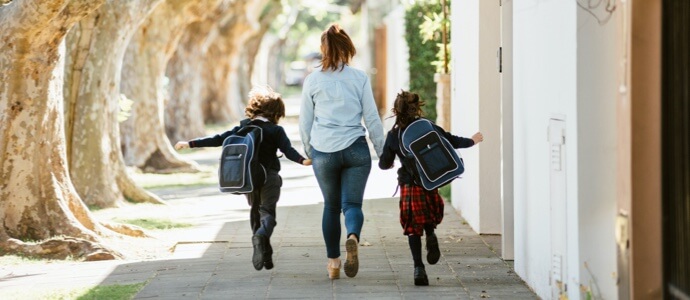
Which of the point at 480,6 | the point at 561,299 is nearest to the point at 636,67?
the point at 561,299

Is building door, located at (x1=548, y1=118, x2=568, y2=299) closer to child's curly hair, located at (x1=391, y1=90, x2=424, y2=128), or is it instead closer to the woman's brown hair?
child's curly hair, located at (x1=391, y1=90, x2=424, y2=128)

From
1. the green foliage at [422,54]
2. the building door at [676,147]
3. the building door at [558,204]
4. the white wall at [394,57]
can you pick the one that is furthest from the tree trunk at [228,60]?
the building door at [676,147]

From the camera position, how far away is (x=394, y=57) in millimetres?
31047

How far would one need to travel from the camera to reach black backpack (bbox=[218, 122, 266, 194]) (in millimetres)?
8656

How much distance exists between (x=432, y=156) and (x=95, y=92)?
7.34m

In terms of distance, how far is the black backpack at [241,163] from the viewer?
28.4 ft

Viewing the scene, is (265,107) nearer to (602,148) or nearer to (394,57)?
(602,148)

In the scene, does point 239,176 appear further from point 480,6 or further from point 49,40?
point 480,6

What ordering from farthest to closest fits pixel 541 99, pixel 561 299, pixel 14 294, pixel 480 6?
pixel 480 6, pixel 14 294, pixel 541 99, pixel 561 299

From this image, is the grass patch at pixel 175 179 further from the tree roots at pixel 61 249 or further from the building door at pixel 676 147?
the building door at pixel 676 147

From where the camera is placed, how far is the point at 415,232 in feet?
27.8

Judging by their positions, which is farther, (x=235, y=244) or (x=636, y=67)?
(x=235, y=244)

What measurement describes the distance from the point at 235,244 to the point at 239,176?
8.00 ft

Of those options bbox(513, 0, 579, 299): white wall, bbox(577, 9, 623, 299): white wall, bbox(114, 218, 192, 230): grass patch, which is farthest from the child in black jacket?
bbox(114, 218, 192, 230): grass patch
